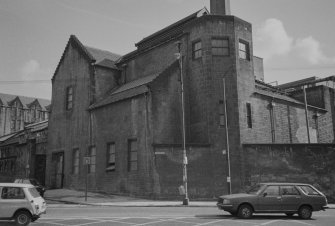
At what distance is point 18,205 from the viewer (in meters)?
13.0

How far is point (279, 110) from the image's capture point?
3416 centimetres

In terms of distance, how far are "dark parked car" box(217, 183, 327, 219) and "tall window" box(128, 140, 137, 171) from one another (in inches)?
534

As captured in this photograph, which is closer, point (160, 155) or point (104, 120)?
point (160, 155)

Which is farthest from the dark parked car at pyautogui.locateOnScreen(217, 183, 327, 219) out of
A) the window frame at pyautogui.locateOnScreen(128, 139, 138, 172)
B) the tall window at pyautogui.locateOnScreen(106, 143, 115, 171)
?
the tall window at pyautogui.locateOnScreen(106, 143, 115, 171)

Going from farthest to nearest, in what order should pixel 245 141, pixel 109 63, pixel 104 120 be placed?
1. pixel 109 63
2. pixel 104 120
3. pixel 245 141

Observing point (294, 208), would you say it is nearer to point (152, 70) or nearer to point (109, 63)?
point (152, 70)

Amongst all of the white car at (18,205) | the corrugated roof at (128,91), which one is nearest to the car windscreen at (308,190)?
the white car at (18,205)

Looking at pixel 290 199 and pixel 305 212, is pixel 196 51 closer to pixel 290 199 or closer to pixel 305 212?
pixel 290 199

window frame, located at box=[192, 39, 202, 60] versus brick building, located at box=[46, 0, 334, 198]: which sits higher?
window frame, located at box=[192, 39, 202, 60]

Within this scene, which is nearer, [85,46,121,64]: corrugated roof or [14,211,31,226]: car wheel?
[14,211,31,226]: car wheel

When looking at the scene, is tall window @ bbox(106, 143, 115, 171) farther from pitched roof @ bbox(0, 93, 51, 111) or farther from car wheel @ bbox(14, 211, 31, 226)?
pitched roof @ bbox(0, 93, 51, 111)

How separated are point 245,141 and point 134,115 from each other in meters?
9.00

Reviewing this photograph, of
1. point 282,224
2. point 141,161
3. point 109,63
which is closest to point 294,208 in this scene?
point 282,224

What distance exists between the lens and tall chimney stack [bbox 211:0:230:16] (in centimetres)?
3384
